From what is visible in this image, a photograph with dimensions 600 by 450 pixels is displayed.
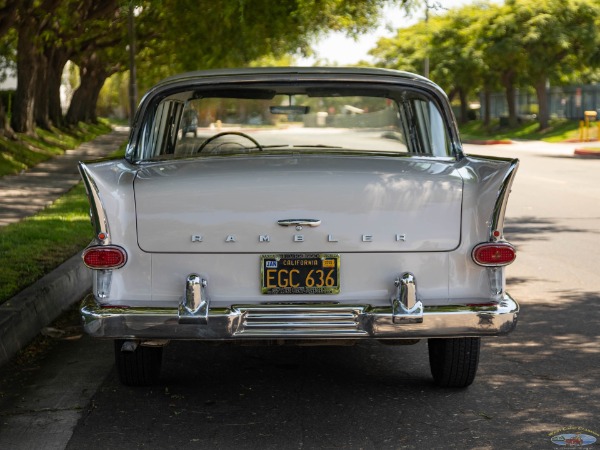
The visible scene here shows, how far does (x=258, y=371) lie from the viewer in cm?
621

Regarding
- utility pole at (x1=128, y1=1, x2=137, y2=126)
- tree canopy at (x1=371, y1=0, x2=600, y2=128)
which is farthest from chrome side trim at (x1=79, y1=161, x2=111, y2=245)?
tree canopy at (x1=371, y1=0, x2=600, y2=128)

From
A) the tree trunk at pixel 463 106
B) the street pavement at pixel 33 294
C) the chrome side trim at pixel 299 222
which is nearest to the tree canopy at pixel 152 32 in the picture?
the street pavement at pixel 33 294

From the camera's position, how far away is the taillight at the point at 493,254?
5.14 m

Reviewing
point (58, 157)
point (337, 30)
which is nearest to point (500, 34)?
point (337, 30)

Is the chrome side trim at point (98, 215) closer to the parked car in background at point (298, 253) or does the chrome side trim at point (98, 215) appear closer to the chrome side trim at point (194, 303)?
the parked car in background at point (298, 253)

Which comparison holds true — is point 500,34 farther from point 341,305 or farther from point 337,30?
point 341,305

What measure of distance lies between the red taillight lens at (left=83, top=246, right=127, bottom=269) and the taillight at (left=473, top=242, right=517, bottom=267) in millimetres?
1703

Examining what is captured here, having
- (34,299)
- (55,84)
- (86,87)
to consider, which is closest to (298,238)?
(34,299)

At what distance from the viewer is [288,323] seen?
4980mm

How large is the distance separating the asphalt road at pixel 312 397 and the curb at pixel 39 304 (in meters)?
0.18

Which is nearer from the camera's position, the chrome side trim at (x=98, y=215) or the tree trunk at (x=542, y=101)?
the chrome side trim at (x=98, y=215)

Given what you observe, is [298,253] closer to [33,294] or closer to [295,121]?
[295,121]

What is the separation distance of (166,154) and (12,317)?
1452 millimetres

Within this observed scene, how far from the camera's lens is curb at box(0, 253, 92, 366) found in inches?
260
